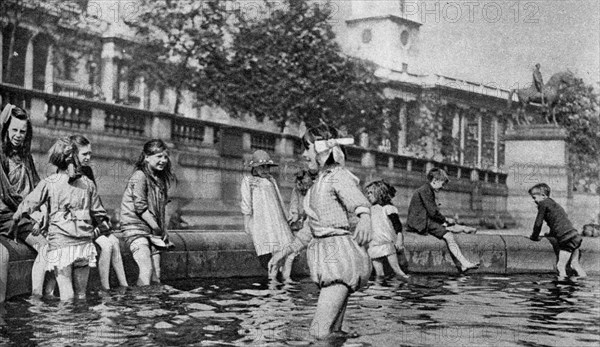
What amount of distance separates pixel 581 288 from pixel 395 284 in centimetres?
222

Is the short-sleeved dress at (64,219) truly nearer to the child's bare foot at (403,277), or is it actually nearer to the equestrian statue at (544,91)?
the child's bare foot at (403,277)

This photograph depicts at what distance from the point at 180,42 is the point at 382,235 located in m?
28.8

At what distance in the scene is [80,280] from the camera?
8336 millimetres

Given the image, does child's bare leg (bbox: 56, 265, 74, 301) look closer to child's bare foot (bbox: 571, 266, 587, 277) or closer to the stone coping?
the stone coping

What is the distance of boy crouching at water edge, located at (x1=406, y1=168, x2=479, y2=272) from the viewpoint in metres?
12.0

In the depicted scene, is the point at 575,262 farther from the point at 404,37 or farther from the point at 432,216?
the point at 404,37

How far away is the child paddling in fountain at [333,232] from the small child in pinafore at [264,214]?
4.10 metres

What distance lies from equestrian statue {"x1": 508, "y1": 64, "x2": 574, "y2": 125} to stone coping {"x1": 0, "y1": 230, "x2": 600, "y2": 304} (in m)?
17.9

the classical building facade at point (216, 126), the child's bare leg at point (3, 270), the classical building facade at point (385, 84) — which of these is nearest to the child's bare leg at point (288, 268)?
the child's bare leg at point (3, 270)

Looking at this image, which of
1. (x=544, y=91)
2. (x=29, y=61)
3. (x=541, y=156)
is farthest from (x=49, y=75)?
(x=544, y=91)

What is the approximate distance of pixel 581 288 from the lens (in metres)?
10.7

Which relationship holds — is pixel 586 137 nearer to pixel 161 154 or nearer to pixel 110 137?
pixel 110 137

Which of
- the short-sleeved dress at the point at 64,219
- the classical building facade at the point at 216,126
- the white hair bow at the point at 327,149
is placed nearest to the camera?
the white hair bow at the point at 327,149

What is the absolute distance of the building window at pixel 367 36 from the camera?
92.3 metres
